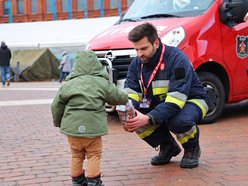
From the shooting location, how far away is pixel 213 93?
293 inches

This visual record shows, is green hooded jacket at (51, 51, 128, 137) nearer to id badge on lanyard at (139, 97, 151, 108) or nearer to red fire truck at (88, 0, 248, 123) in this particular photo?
id badge on lanyard at (139, 97, 151, 108)

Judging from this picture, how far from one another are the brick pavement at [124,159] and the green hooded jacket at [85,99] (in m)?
0.73

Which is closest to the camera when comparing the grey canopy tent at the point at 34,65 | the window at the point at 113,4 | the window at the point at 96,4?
the grey canopy tent at the point at 34,65

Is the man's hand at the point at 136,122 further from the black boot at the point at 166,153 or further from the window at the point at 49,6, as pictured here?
the window at the point at 49,6

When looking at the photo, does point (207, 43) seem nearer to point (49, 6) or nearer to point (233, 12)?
point (233, 12)

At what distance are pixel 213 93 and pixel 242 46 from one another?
90 centimetres

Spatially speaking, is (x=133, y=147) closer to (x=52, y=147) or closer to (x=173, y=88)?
(x=52, y=147)

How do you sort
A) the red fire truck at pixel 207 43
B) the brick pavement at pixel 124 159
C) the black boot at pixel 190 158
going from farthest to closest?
the red fire truck at pixel 207 43
the black boot at pixel 190 158
the brick pavement at pixel 124 159

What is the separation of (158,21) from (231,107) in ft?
8.64

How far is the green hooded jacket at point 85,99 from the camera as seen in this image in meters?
4.03

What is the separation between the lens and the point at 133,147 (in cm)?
600

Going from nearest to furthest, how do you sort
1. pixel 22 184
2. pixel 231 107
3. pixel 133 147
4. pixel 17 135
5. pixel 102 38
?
1. pixel 22 184
2. pixel 133 147
3. pixel 17 135
4. pixel 102 38
5. pixel 231 107

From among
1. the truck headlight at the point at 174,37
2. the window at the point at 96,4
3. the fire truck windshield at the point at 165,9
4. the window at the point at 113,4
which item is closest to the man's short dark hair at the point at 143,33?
the truck headlight at the point at 174,37

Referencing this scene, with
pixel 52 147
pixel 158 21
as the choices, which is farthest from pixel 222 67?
pixel 52 147
